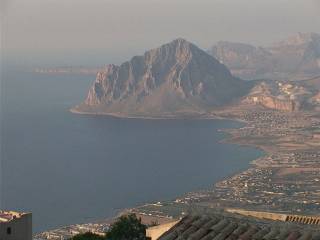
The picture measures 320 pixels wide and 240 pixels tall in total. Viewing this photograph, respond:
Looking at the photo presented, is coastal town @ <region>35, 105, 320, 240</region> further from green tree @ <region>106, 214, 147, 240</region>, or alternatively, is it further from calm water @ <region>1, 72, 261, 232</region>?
green tree @ <region>106, 214, 147, 240</region>

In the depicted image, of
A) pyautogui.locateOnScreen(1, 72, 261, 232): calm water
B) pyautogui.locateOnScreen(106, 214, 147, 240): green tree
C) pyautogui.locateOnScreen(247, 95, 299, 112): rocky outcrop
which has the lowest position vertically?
pyautogui.locateOnScreen(1, 72, 261, 232): calm water

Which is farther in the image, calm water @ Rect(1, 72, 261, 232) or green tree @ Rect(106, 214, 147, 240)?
calm water @ Rect(1, 72, 261, 232)

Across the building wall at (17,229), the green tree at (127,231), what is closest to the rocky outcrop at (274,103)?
the green tree at (127,231)

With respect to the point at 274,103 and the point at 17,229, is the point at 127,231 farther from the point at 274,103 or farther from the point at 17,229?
the point at 274,103

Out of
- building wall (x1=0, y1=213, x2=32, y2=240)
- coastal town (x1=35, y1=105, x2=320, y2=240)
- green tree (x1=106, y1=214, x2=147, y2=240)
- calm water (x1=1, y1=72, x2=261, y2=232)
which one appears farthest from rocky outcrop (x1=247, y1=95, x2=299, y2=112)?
building wall (x1=0, y1=213, x2=32, y2=240)

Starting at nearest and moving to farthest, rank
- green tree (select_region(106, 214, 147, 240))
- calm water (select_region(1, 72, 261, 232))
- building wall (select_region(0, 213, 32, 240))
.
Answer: building wall (select_region(0, 213, 32, 240)), green tree (select_region(106, 214, 147, 240)), calm water (select_region(1, 72, 261, 232))

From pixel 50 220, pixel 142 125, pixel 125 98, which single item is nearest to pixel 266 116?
pixel 142 125

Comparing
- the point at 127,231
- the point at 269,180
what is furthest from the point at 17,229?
the point at 269,180
